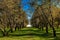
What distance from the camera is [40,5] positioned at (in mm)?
36719

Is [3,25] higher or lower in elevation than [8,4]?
lower

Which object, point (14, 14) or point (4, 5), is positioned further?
point (14, 14)

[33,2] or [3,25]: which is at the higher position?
[33,2]

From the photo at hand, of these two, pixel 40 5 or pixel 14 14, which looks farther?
pixel 14 14

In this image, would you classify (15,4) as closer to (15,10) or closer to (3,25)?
(15,10)

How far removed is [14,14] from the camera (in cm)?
4009

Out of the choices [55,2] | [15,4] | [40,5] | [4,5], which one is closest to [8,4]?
[4,5]

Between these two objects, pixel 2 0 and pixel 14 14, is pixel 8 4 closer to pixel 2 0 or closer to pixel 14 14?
pixel 2 0

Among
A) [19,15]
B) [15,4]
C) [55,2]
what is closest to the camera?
[55,2]

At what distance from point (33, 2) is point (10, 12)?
18.1ft

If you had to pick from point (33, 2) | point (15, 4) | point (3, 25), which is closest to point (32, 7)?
point (33, 2)

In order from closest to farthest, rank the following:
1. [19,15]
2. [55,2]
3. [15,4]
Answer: [55,2] < [15,4] < [19,15]

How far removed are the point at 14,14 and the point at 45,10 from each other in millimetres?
7195

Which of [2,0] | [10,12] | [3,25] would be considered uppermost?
[2,0]
